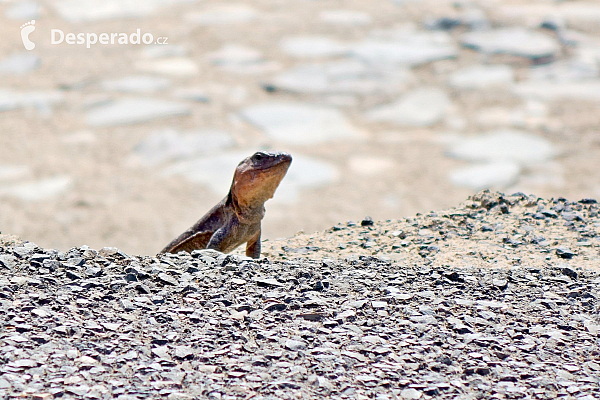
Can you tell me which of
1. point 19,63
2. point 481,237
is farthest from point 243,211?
point 19,63

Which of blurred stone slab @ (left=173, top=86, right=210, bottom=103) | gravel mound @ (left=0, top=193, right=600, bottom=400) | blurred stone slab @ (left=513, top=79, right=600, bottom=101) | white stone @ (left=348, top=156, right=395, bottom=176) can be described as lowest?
white stone @ (left=348, top=156, right=395, bottom=176)

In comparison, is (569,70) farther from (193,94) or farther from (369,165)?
(193,94)

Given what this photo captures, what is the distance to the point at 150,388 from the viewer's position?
5.83 ft

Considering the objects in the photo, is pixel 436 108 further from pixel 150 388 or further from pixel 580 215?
pixel 150 388

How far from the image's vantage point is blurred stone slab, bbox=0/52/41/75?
732 centimetres

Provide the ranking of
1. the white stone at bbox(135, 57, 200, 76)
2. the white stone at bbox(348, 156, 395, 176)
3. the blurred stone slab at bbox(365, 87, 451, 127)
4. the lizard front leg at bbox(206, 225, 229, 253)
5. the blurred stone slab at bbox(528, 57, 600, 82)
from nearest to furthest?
the lizard front leg at bbox(206, 225, 229, 253) → the white stone at bbox(348, 156, 395, 176) → the blurred stone slab at bbox(365, 87, 451, 127) → the blurred stone slab at bbox(528, 57, 600, 82) → the white stone at bbox(135, 57, 200, 76)

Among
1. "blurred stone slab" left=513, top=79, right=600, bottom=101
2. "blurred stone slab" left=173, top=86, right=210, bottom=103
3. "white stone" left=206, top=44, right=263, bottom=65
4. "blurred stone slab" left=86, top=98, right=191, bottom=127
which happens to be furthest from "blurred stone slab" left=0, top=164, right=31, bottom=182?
"blurred stone slab" left=513, top=79, right=600, bottom=101

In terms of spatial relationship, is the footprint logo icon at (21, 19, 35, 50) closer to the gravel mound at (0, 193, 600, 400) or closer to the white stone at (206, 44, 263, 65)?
the white stone at (206, 44, 263, 65)

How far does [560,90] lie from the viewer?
22.4 feet

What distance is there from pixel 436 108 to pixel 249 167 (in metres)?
3.53

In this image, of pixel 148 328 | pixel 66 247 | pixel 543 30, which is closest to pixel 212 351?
pixel 148 328

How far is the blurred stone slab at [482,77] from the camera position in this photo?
7020 mm

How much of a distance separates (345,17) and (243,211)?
17.3 ft

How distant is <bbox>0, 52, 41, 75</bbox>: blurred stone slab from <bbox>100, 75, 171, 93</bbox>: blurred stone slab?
0.92 meters
